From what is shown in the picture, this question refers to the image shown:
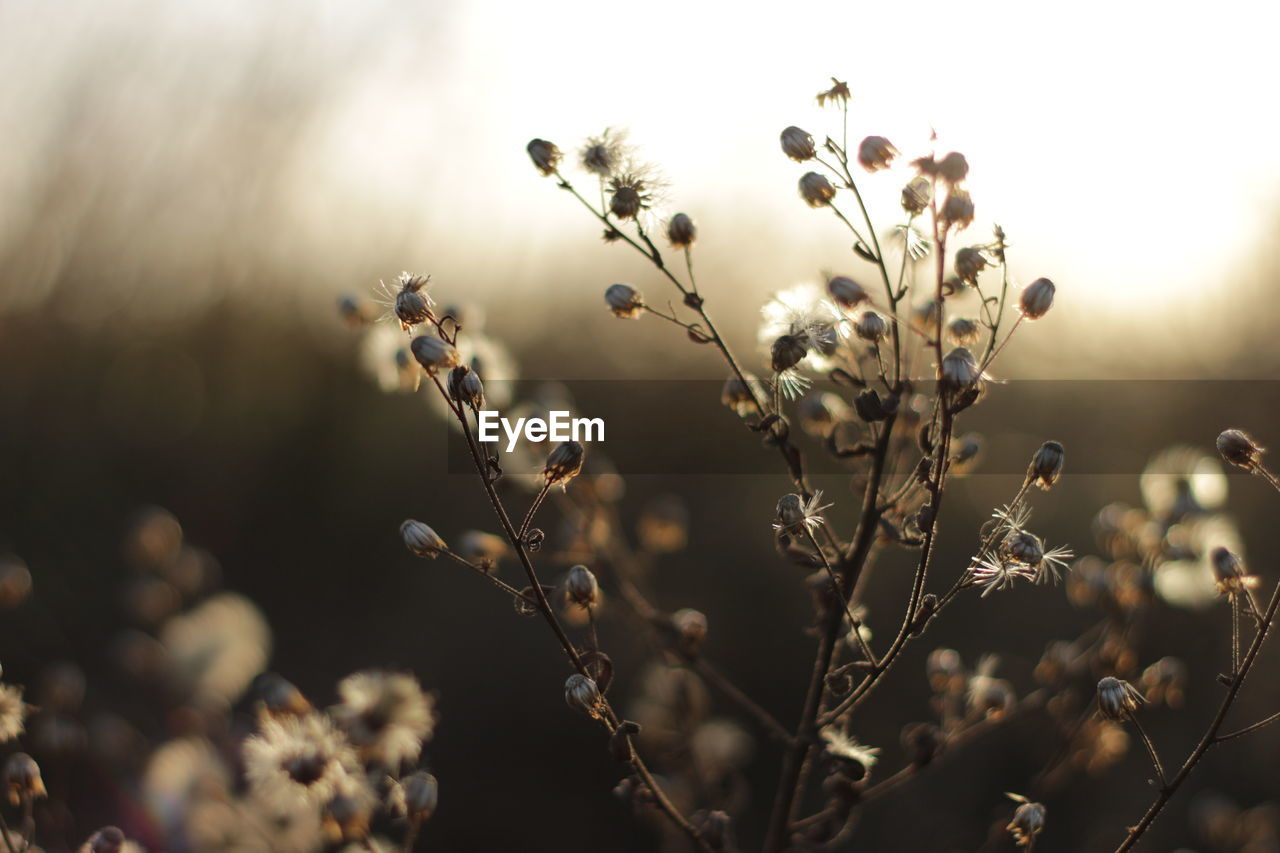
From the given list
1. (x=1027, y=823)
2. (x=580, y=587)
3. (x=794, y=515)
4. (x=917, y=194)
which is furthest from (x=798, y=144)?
(x=1027, y=823)

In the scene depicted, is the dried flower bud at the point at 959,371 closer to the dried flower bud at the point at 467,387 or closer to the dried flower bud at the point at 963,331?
the dried flower bud at the point at 963,331

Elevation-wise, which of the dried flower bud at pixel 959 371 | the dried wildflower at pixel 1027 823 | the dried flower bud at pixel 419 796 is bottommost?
the dried flower bud at pixel 419 796

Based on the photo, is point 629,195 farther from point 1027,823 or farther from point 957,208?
point 1027,823

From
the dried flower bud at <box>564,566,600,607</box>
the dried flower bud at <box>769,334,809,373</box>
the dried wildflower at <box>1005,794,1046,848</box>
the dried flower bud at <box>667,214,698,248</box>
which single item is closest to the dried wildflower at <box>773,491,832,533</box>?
the dried flower bud at <box>769,334,809,373</box>

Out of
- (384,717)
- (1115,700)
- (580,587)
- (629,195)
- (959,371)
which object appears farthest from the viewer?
(384,717)

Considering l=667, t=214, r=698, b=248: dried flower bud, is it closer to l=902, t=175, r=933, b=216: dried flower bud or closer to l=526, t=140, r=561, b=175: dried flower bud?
l=526, t=140, r=561, b=175: dried flower bud

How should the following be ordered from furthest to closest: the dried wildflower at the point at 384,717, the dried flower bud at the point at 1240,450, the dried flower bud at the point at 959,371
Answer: the dried wildflower at the point at 384,717, the dried flower bud at the point at 1240,450, the dried flower bud at the point at 959,371

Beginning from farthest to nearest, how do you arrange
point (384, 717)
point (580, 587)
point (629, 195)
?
point (384, 717) → point (629, 195) → point (580, 587)

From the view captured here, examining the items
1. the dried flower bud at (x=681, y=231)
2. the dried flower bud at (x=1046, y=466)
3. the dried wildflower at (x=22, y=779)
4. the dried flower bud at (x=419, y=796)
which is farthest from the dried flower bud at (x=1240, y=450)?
the dried wildflower at (x=22, y=779)
